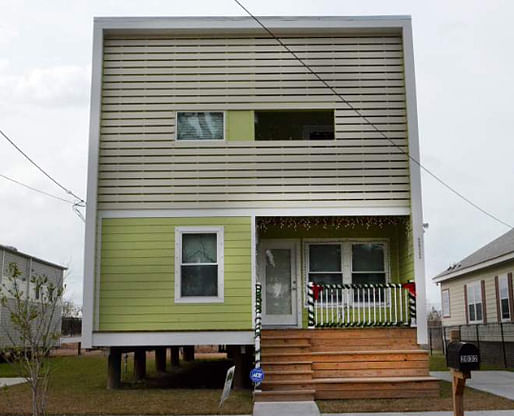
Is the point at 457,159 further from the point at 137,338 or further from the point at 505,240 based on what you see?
the point at 137,338

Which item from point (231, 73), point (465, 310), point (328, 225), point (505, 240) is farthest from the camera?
point (465, 310)

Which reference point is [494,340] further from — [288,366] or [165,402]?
[165,402]

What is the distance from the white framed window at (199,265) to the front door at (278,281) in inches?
74.9

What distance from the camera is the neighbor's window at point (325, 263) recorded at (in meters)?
14.2

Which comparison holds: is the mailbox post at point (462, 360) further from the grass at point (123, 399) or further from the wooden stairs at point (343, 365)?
the wooden stairs at point (343, 365)

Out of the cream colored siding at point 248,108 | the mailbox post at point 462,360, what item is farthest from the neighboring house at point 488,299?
the mailbox post at point 462,360

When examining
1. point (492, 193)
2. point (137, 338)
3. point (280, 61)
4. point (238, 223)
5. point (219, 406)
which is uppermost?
point (280, 61)

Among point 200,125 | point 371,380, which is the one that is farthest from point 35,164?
point 371,380

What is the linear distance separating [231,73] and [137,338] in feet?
17.1

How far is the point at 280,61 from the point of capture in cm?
1317

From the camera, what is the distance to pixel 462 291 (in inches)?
1027

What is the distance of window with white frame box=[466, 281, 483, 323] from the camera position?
23.8 metres

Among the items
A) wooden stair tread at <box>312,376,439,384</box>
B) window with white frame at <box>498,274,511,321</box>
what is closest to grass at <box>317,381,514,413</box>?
wooden stair tread at <box>312,376,439,384</box>

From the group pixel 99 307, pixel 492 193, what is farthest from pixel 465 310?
pixel 99 307
